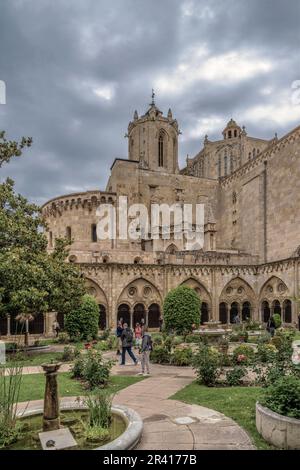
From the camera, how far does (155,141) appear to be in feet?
164

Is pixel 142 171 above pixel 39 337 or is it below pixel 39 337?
above

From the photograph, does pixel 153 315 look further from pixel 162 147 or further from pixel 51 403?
pixel 162 147

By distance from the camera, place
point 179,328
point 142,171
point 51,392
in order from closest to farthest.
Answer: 1. point 51,392
2. point 179,328
3. point 142,171

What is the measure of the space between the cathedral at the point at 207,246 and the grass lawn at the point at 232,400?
1925 cm

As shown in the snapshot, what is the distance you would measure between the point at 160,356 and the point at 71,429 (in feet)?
27.4

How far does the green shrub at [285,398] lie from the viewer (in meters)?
5.82

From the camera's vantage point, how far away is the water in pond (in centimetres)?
569

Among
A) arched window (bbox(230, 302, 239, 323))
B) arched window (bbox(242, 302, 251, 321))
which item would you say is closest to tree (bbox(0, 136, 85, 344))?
arched window (bbox(230, 302, 239, 323))

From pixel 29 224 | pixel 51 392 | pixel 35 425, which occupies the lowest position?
pixel 35 425

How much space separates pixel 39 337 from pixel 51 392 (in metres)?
22.4

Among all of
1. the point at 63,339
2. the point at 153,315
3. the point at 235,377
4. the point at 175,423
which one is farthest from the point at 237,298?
the point at 175,423

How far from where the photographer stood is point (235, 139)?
61.1m
